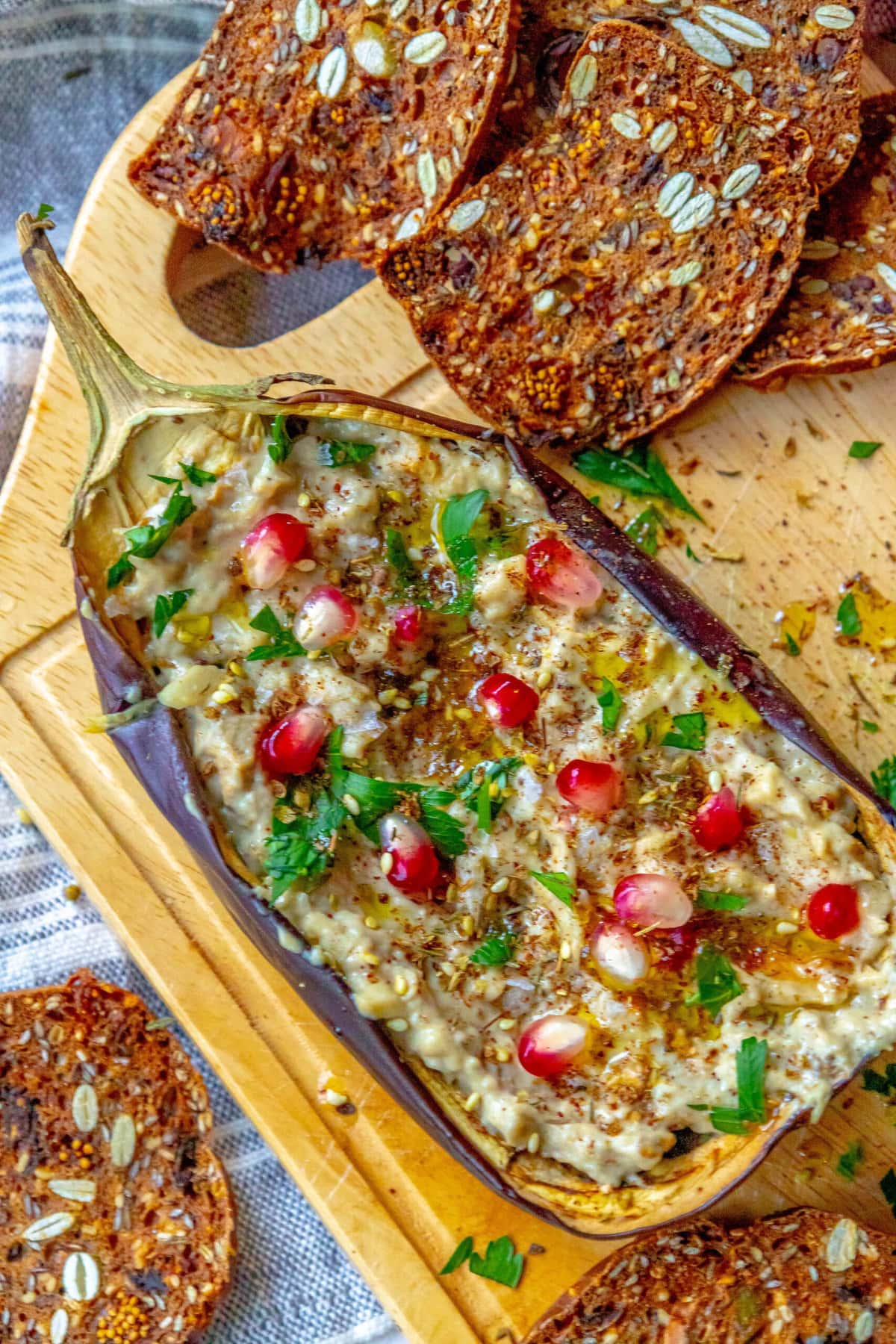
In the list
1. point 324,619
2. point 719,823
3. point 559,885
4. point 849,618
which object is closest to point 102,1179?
point 559,885

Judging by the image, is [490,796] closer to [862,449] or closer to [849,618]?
[849,618]

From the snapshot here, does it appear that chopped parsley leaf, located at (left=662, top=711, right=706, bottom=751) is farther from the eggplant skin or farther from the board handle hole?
the board handle hole

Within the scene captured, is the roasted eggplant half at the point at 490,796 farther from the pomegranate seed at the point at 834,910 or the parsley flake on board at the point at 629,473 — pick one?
the parsley flake on board at the point at 629,473

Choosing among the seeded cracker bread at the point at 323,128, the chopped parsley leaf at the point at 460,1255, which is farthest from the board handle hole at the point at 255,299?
the chopped parsley leaf at the point at 460,1255

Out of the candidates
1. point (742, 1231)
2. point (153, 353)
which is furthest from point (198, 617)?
point (742, 1231)

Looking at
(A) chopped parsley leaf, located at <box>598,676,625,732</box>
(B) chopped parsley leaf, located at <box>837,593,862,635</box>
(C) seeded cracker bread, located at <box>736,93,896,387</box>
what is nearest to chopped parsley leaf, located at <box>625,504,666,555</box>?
(C) seeded cracker bread, located at <box>736,93,896,387</box>
